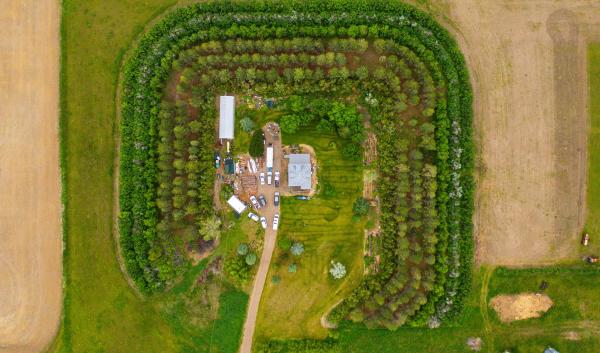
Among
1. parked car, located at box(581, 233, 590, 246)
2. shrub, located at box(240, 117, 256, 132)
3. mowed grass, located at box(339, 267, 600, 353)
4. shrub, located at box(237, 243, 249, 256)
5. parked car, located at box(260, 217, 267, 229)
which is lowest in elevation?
mowed grass, located at box(339, 267, 600, 353)

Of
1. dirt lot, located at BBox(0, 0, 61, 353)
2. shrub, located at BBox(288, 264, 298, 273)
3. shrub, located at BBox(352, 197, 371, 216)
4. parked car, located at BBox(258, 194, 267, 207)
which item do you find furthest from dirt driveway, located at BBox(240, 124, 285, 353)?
dirt lot, located at BBox(0, 0, 61, 353)

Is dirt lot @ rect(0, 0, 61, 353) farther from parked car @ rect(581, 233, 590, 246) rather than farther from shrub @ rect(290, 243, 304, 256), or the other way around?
parked car @ rect(581, 233, 590, 246)

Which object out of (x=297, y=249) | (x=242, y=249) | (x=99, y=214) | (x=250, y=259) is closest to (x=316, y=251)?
(x=297, y=249)

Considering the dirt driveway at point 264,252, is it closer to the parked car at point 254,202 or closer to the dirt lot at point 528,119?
the parked car at point 254,202

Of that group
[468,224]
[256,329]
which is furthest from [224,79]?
[468,224]

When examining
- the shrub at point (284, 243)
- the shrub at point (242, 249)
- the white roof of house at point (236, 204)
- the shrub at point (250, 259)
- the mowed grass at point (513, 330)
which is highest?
the white roof of house at point (236, 204)

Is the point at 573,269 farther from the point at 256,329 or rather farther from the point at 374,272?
the point at 256,329

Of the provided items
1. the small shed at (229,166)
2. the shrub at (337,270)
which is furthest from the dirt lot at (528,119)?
the small shed at (229,166)
